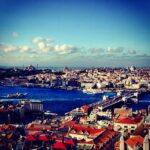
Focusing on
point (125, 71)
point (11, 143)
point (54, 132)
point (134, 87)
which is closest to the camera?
point (11, 143)

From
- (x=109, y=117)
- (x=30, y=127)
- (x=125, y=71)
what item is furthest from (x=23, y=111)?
(x=125, y=71)

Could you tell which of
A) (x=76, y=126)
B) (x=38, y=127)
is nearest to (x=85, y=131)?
(x=76, y=126)

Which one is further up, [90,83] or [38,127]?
[38,127]

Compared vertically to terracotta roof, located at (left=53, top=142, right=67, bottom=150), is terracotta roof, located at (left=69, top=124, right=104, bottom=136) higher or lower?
lower

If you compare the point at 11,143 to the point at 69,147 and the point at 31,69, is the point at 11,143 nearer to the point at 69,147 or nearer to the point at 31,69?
the point at 69,147

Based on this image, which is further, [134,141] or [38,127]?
[38,127]

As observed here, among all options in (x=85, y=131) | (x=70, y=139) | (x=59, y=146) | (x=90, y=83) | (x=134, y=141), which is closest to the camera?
(x=59, y=146)

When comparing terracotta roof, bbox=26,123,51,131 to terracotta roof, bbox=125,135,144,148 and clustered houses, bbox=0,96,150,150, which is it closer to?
clustered houses, bbox=0,96,150,150

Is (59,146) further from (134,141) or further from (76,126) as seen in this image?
(76,126)

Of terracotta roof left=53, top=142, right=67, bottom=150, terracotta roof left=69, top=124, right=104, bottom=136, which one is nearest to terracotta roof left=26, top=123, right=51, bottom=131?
terracotta roof left=69, top=124, right=104, bottom=136

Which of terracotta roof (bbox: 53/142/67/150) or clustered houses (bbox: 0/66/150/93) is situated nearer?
terracotta roof (bbox: 53/142/67/150)

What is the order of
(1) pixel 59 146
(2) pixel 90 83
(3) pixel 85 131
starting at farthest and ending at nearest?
(2) pixel 90 83 → (3) pixel 85 131 → (1) pixel 59 146
